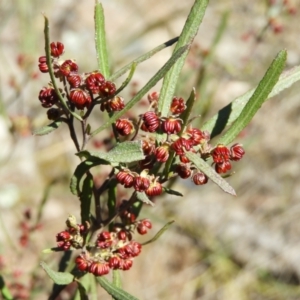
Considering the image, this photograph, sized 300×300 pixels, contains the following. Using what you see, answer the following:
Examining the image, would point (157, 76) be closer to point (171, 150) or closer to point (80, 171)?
point (171, 150)

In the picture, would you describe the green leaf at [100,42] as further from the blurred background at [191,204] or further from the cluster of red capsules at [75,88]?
the blurred background at [191,204]

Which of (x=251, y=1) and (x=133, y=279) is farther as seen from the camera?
(x=251, y=1)

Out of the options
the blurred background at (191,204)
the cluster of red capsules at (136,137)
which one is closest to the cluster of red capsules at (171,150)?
the cluster of red capsules at (136,137)

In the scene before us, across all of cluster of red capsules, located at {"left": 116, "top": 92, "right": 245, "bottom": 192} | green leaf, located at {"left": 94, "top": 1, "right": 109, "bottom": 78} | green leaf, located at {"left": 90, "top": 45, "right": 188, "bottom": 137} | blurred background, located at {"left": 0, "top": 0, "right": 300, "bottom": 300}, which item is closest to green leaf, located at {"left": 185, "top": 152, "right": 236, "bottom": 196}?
cluster of red capsules, located at {"left": 116, "top": 92, "right": 245, "bottom": 192}

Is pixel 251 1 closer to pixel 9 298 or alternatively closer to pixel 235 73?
pixel 235 73

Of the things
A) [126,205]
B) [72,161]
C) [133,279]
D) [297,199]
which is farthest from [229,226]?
[126,205]
